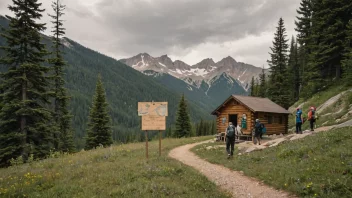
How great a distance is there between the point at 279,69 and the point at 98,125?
36.0 m

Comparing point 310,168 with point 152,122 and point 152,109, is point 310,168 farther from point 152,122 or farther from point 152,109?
point 152,109

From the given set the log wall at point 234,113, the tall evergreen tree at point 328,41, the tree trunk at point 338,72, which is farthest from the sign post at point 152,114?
the tree trunk at point 338,72

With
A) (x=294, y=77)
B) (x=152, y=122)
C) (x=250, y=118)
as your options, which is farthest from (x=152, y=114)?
(x=294, y=77)

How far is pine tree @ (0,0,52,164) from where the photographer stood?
2097 centimetres

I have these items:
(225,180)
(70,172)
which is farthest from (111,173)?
(225,180)

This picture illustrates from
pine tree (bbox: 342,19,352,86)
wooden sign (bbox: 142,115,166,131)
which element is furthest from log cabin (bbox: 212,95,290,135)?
wooden sign (bbox: 142,115,166,131)

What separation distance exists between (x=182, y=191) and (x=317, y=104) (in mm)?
31832

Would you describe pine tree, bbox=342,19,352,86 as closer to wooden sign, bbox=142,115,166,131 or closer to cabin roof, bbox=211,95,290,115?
cabin roof, bbox=211,95,290,115

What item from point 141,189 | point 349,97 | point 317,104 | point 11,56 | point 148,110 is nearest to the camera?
point 141,189

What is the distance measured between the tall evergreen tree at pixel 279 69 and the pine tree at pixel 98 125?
30471 millimetres

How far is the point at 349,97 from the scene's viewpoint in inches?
1075

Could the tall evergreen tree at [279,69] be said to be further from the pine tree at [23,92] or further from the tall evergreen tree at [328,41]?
the pine tree at [23,92]

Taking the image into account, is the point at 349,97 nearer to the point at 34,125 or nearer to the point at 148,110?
the point at 148,110

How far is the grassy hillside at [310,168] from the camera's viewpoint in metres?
8.76
